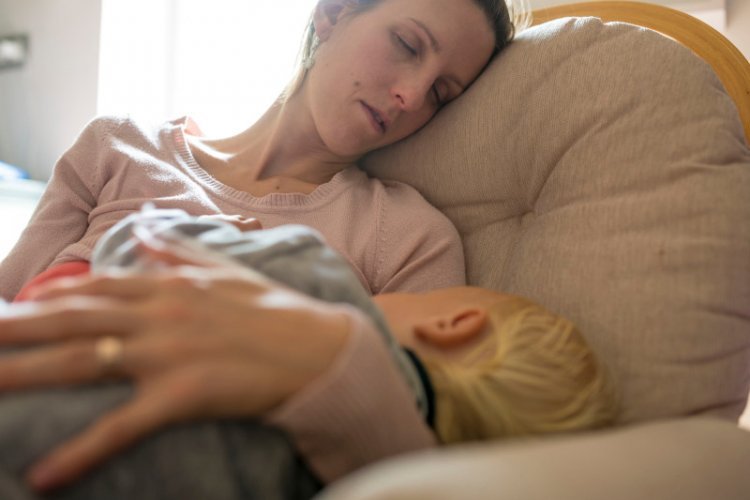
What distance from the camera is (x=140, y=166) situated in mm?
1185

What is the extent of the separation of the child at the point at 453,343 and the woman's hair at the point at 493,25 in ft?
2.33

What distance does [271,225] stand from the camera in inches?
46.9

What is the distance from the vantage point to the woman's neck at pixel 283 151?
1339 millimetres

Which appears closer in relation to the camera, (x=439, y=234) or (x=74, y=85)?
(x=439, y=234)

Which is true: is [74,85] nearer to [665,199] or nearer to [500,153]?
[500,153]

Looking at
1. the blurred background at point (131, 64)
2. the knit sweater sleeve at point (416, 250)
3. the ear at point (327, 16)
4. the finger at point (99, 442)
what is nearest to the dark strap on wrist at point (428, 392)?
the finger at point (99, 442)

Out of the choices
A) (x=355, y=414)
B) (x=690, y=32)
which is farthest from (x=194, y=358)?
(x=690, y=32)

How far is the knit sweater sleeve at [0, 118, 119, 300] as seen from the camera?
3.73 feet

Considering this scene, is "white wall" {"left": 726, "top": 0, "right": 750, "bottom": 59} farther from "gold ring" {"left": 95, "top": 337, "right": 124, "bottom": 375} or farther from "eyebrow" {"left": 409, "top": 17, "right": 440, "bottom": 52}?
"gold ring" {"left": 95, "top": 337, "right": 124, "bottom": 375}

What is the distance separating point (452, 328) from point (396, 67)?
659 millimetres

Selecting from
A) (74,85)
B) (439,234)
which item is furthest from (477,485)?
(74,85)

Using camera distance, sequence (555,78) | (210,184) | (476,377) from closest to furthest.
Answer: (476,377) → (555,78) → (210,184)

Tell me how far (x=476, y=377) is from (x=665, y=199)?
413mm

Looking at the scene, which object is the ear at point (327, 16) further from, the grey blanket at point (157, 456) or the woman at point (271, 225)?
the grey blanket at point (157, 456)
